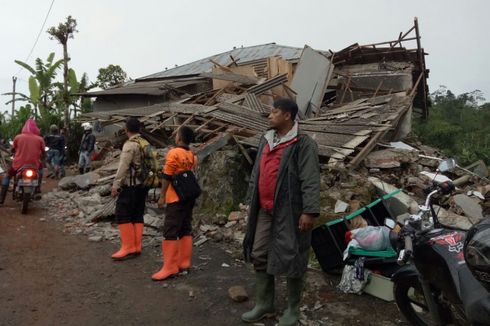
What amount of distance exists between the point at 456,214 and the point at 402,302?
9.46ft

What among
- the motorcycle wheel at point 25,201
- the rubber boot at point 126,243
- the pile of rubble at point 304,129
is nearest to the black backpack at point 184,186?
the rubber boot at point 126,243

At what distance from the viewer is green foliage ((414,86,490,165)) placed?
1493 cm

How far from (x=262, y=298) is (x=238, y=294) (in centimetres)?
50

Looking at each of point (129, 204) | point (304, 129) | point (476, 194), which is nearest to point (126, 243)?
point (129, 204)

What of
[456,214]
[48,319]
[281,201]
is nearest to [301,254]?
[281,201]

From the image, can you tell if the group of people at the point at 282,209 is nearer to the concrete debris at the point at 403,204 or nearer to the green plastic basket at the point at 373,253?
the green plastic basket at the point at 373,253

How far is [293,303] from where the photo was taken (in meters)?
3.55

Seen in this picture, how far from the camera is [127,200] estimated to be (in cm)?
516

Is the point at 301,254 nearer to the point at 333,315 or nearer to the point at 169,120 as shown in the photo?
the point at 333,315

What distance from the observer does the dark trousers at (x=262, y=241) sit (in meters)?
3.56

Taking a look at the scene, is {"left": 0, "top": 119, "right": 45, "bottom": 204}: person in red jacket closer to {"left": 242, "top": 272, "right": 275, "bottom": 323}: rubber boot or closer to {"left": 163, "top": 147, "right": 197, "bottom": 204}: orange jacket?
{"left": 163, "top": 147, "right": 197, "bottom": 204}: orange jacket

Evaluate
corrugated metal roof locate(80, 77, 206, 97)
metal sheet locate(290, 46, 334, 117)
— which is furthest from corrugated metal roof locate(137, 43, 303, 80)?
metal sheet locate(290, 46, 334, 117)

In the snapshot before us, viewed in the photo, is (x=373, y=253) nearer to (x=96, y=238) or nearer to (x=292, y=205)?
(x=292, y=205)

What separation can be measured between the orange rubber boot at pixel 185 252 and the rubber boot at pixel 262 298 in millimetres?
1389
